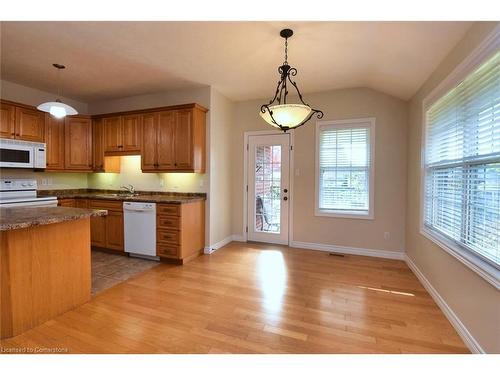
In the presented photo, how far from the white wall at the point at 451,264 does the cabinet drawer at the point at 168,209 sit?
3.12m

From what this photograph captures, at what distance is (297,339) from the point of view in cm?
190

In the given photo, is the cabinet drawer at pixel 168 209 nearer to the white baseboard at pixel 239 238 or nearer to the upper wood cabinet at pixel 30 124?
the white baseboard at pixel 239 238

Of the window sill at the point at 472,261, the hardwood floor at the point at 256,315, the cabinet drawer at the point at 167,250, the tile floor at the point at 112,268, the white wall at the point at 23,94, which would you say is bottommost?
the hardwood floor at the point at 256,315

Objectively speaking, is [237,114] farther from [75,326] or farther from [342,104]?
[75,326]

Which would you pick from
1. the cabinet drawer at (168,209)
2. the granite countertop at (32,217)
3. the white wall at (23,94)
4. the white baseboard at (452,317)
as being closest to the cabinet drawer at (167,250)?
the cabinet drawer at (168,209)

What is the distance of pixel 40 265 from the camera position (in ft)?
6.81

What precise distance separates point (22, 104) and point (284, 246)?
472 centimetres

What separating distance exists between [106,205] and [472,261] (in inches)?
177

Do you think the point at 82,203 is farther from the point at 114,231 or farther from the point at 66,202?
the point at 114,231

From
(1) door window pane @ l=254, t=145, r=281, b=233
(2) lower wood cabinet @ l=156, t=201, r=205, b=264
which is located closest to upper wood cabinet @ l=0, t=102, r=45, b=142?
(2) lower wood cabinet @ l=156, t=201, r=205, b=264

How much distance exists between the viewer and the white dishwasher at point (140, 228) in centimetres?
361

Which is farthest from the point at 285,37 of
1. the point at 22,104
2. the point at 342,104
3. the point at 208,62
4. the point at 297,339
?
the point at 22,104

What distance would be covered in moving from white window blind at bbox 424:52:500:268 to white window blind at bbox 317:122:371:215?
116 cm

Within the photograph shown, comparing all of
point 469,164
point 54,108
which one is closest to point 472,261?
point 469,164
